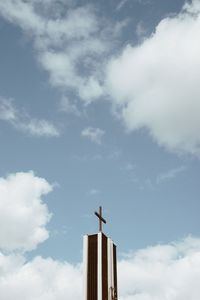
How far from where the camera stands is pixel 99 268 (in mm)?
32500

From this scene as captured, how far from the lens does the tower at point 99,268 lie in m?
31.9

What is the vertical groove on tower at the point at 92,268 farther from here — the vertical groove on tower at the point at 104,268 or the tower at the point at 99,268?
the vertical groove on tower at the point at 104,268

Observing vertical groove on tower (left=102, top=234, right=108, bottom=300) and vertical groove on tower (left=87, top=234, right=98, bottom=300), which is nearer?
vertical groove on tower (left=87, top=234, right=98, bottom=300)

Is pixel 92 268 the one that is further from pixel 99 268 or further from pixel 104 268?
pixel 104 268

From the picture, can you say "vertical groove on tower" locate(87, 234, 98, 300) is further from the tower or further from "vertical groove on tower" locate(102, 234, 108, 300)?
"vertical groove on tower" locate(102, 234, 108, 300)

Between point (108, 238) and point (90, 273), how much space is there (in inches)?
115

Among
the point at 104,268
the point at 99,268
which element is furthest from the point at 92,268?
the point at 104,268

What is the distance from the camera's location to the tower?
31.9 metres

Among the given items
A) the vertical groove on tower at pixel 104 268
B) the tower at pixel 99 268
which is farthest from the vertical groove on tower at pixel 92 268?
the vertical groove on tower at pixel 104 268

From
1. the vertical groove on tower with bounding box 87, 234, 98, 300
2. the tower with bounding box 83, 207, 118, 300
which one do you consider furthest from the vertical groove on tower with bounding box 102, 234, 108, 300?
the vertical groove on tower with bounding box 87, 234, 98, 300

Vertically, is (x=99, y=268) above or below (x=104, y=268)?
below

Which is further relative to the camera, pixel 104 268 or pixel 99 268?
pixel 104 268

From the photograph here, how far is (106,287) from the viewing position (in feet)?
106

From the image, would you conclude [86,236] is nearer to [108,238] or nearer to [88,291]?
[108,238]
